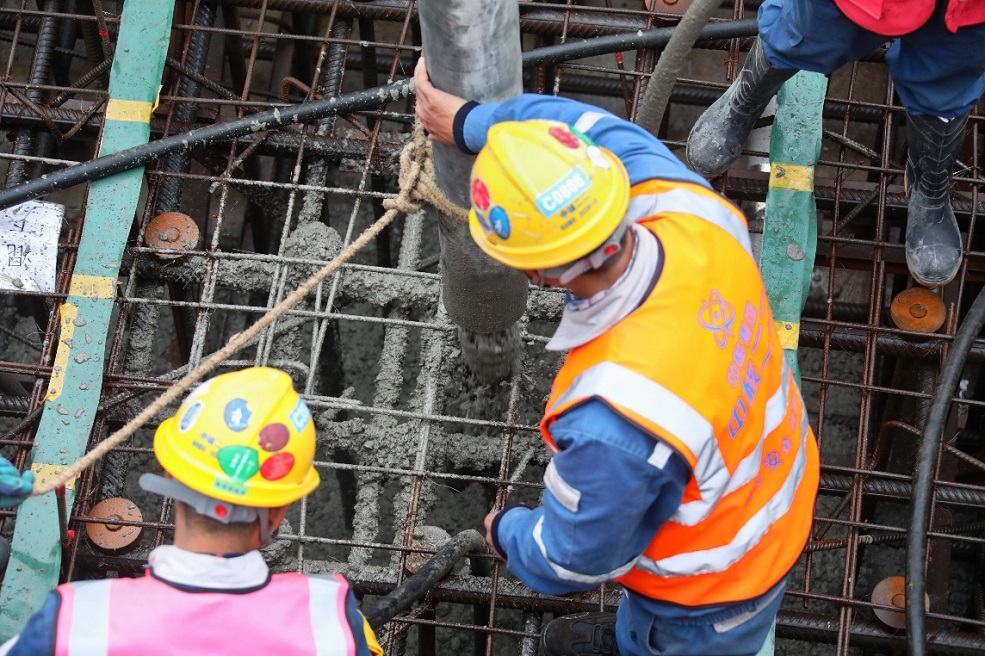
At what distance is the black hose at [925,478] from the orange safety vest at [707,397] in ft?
5.39

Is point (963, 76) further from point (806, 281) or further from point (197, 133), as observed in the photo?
point (197, 133)

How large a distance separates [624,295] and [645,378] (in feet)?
0.73

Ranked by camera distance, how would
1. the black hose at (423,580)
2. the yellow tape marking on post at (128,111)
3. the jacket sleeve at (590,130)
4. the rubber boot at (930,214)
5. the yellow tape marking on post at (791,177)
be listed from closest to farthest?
the jacket sleeve at (590,130), the black hose at (423,580), the rubber boot at (930,214), the yellow tape marking on post at (791,177), the yellow tape marking on post at (128,111)

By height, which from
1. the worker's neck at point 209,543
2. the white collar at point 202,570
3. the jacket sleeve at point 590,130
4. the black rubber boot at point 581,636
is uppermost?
the jacket sleeve at point 590,130

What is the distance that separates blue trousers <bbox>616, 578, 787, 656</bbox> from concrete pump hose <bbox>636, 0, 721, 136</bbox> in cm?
164

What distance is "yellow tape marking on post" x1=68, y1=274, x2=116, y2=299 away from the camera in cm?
484

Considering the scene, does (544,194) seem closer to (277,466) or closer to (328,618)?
(277,466)

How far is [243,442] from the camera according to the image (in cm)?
263

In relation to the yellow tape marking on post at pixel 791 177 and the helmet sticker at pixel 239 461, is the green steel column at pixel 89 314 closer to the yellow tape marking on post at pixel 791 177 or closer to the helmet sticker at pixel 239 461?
the helmet sticker at pixel 239 461

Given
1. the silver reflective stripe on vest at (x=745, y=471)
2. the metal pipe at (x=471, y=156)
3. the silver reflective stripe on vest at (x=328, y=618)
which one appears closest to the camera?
the silver reflective stripe on vest at (x=328, y=618)

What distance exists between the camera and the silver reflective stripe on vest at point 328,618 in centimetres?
247

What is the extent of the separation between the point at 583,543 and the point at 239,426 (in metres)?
0.94

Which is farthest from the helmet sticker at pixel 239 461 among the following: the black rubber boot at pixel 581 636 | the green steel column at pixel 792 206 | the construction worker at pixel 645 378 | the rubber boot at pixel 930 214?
the rubber boot at pixel 930 214

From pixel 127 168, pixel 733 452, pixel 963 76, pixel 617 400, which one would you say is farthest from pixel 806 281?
pixel 127 168
